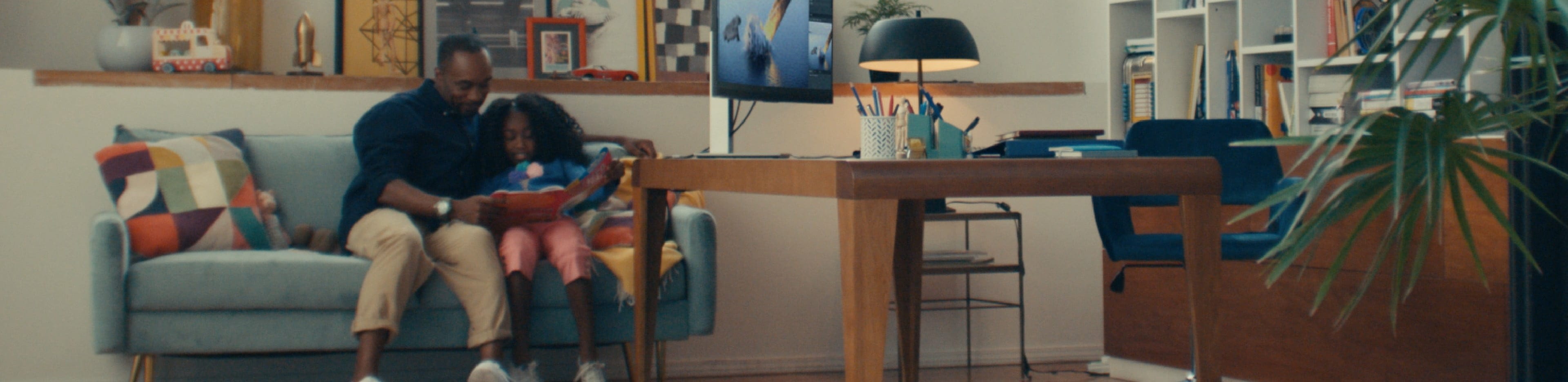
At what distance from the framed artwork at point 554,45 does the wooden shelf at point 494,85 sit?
28 centimetres

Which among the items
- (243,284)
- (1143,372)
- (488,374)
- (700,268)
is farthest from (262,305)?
(1143,372)

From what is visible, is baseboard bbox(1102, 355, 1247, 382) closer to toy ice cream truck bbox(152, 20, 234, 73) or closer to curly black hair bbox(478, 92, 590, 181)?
curly black hair bbox(478, 92, 590, 181)

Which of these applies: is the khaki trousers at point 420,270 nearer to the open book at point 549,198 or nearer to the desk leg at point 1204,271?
the open book at point 549,198

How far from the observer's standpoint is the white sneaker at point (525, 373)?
239 cm

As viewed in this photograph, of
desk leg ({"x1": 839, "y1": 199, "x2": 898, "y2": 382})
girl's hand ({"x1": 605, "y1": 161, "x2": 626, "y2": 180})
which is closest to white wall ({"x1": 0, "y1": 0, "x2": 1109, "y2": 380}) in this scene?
girl's hand ({"x1": 605, "y1": 161, "x2": 626, "y2": 180})

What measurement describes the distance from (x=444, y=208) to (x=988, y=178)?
144cm

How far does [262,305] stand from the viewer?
2332 mm

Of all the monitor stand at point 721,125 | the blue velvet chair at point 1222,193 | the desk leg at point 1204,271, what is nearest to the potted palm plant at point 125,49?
the monitor stand at point 721,125

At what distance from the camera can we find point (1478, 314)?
237cm

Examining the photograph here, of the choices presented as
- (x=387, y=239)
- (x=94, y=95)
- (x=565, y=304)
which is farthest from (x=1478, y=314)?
(x=94, y=95)

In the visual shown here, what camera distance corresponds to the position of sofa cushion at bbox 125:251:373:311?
7.56ft

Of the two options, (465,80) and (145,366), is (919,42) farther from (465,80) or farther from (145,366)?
(145,366)

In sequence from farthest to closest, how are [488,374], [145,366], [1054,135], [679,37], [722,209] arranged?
[679,37] → [722,209] → [145,366] → [488,374] → [1054,135]

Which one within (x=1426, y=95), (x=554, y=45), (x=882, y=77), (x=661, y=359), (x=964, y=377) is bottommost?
(x=964, y=377)
